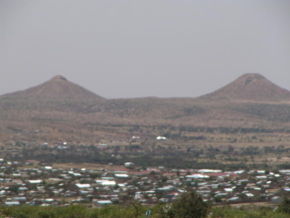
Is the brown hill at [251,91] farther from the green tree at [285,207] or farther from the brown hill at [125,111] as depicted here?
the green tree at [285,207]

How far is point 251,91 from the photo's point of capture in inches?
6043

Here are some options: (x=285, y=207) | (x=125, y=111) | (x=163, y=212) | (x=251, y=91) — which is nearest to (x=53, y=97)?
(x=125, y=111)

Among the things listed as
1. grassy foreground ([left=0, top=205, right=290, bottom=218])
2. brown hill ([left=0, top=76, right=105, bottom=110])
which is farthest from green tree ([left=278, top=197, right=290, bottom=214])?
brown hill ([left=0, top=76, right=105, bottom=110])

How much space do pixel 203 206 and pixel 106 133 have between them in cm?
8734

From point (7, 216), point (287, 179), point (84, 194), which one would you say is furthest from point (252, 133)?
point (7, 216)

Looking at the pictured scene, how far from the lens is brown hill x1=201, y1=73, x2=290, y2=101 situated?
15038 cm

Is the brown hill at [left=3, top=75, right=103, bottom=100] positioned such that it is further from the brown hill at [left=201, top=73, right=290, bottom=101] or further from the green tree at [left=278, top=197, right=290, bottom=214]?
the green tree at [left=278, top=197, right=290, bottom=214]

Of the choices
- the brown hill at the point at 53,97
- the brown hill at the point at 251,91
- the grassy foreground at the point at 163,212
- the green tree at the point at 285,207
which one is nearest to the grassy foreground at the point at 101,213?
the grassy foreground at the point at 163,212

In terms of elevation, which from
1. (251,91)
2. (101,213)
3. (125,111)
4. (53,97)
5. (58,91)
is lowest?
(101,213)

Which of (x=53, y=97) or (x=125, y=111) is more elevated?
(x=53, y=97)

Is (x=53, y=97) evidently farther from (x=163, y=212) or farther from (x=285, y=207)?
(x=163, y=212)

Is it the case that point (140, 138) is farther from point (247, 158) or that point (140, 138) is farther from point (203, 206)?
point (203, 206)

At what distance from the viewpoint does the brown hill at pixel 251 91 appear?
150 m

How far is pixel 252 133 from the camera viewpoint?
4385 inches
